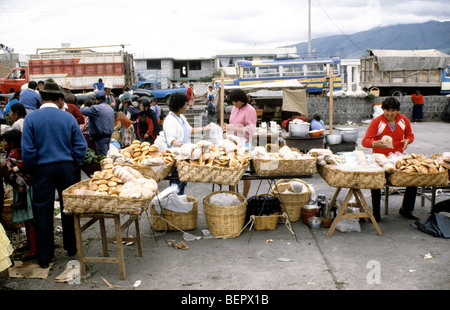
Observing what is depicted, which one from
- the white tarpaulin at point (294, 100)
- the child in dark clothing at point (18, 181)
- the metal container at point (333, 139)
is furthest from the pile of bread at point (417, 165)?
the white tarpaulin at point (294, 100)

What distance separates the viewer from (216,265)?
3.91 m

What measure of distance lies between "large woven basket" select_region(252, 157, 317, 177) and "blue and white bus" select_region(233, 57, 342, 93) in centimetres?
1866

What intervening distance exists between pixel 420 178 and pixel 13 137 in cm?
489

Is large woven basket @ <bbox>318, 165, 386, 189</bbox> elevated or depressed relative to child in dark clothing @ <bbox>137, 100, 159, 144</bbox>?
depressed

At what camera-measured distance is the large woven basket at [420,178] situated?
14.1ft

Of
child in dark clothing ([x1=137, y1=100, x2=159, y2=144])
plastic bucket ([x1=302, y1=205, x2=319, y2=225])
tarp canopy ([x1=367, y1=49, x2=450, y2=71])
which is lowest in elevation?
plastic bucket ([x1=302, y1=205, x2=319, y2=225])

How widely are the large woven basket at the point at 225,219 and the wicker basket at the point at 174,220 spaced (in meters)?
0.33

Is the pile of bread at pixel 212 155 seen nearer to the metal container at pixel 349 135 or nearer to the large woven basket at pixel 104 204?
the large woven basket at pixel 104 204

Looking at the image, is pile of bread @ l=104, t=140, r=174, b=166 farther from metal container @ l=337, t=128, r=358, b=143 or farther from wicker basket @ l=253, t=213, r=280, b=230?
metal container @ l=337, t=128, r=358, b=143

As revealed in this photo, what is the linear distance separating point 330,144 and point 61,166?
677cm

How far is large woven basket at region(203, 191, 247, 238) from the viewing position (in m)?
4.57

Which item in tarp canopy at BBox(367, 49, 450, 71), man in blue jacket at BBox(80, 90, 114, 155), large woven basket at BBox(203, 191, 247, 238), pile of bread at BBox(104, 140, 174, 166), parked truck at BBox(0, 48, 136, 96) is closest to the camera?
pile of bread at BBox(104, 140, 174, 166)

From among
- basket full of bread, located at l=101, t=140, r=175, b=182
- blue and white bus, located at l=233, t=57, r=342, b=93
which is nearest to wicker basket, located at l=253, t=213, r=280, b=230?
basket full of bread, located at l=101, t=140, r=175, b=182

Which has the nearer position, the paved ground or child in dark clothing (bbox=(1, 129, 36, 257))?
the paved ground
